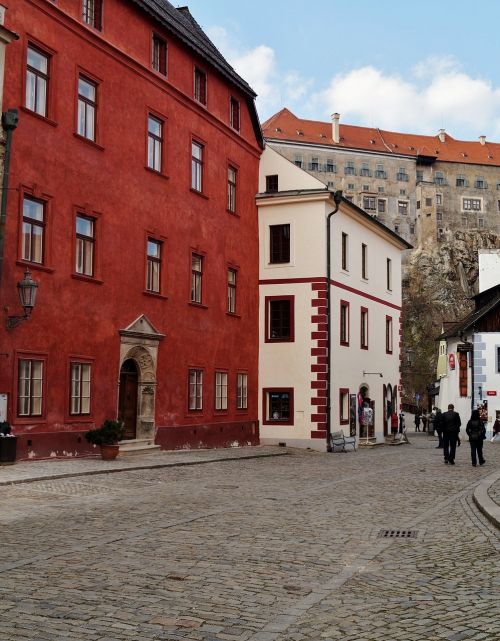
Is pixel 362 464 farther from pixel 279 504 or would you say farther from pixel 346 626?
pixel 346 626

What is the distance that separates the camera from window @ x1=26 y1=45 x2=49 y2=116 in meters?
19.8

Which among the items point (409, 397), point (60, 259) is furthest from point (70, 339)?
point (409, 397)

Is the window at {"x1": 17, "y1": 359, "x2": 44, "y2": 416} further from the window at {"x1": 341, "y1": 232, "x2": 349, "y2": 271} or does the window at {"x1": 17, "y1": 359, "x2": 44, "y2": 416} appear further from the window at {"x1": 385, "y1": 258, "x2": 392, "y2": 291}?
the window at {"x1": 385, "y1": 258, "x2": 392, "y2": 291}

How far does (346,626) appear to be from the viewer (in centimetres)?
578

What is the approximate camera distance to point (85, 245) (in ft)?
71.5

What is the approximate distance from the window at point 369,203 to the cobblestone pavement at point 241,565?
10038 centimetres

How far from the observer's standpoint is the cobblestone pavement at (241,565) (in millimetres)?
5762

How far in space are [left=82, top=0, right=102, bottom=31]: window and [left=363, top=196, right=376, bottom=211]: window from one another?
302 ft

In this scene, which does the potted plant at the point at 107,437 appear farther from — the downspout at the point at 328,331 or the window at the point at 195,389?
the downspout at the point at 328,331

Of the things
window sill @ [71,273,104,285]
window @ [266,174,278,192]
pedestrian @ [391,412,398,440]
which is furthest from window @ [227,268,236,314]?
pedestrian @ [391,412,398,440]

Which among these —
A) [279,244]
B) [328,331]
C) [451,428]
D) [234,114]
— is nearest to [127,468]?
[451,428]

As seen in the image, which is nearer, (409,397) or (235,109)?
(235,109)

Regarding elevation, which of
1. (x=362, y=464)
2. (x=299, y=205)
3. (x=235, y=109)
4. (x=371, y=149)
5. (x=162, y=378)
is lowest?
(x=362, y=464)

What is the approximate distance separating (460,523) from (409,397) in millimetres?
81949
